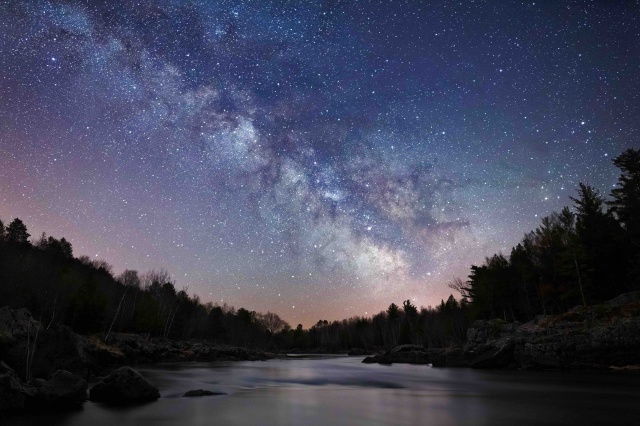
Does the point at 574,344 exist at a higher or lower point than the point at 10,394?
higher

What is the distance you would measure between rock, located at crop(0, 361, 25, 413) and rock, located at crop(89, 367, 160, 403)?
321 centimetres

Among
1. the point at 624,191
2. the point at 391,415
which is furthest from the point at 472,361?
the point at 391,415

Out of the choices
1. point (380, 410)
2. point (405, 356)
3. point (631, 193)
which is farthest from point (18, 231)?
point (631, 193)

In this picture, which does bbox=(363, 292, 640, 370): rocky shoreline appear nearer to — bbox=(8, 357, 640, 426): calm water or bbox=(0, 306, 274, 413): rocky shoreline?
bbox=(8, 357, 640, 426): calm water

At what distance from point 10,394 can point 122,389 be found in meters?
4.24

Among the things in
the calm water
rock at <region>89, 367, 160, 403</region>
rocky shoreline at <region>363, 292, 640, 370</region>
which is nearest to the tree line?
rocky shoreline at <region>363, 292, 640, 370</region>

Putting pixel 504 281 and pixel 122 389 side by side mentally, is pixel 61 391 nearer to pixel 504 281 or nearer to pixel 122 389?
pixel 122 389

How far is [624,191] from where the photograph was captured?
4728 cm

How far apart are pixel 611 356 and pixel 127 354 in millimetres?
60352

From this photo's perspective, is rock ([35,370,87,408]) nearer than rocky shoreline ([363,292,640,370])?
Yes

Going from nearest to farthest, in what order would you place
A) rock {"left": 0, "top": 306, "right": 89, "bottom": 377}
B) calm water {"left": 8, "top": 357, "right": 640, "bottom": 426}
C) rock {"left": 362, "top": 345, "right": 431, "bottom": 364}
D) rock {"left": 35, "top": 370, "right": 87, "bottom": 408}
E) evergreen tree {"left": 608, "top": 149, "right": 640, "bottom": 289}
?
calm water {"left": 8, "top": 357, "right": 640, "bottom": 426}, rock {"left": 35, "top": 370, "right": 87, "bottom": 408}, rock {"left": 0, "top": 306, "right": 89, "bottom": 377}, evergreen tree {"left": 608, "top": 149, "right": 640, "bottom": 289}, rock {"left": 362, "top": 345, "right": 431, "bottom": 364}

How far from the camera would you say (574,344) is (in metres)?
35.5

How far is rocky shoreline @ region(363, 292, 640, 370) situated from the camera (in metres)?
32.2

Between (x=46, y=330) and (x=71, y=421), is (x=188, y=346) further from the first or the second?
(x=71, y=421)
